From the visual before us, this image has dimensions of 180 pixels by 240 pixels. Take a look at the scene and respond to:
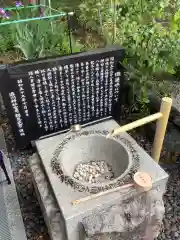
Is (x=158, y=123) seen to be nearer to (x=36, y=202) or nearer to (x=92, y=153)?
(x=92, y=153)

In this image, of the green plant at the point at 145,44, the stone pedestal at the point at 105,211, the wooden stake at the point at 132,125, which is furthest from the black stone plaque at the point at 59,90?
the wooden stake at the point at 132,125

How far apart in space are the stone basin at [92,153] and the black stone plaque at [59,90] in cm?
72

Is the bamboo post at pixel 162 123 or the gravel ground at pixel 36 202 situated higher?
the bamboo post at pixel 162 123

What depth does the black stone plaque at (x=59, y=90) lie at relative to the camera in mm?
2730

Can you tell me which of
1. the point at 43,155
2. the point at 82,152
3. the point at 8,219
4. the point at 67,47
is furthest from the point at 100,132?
the point at 67,47

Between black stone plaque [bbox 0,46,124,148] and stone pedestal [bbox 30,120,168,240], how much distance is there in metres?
1.02

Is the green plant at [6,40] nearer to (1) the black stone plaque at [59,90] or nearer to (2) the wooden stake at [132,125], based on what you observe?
(1) the black stone plaque at [59,90]

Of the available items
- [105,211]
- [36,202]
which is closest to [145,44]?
[105,211]

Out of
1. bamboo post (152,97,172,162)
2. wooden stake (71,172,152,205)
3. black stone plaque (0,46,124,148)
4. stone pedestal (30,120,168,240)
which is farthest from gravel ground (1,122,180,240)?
wooden stake (71,172,152,205)

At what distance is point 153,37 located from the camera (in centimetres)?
297

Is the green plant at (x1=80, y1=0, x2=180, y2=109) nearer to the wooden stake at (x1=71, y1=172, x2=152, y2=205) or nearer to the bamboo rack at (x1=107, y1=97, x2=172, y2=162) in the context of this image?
the bamboo rack at (x1=107, y1=97, x2=172, y2=162)

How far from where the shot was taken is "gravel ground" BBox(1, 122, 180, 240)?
2.43 meters

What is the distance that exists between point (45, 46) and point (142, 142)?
1.99 metres

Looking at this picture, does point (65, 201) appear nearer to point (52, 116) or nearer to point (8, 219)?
point (8, 219)
